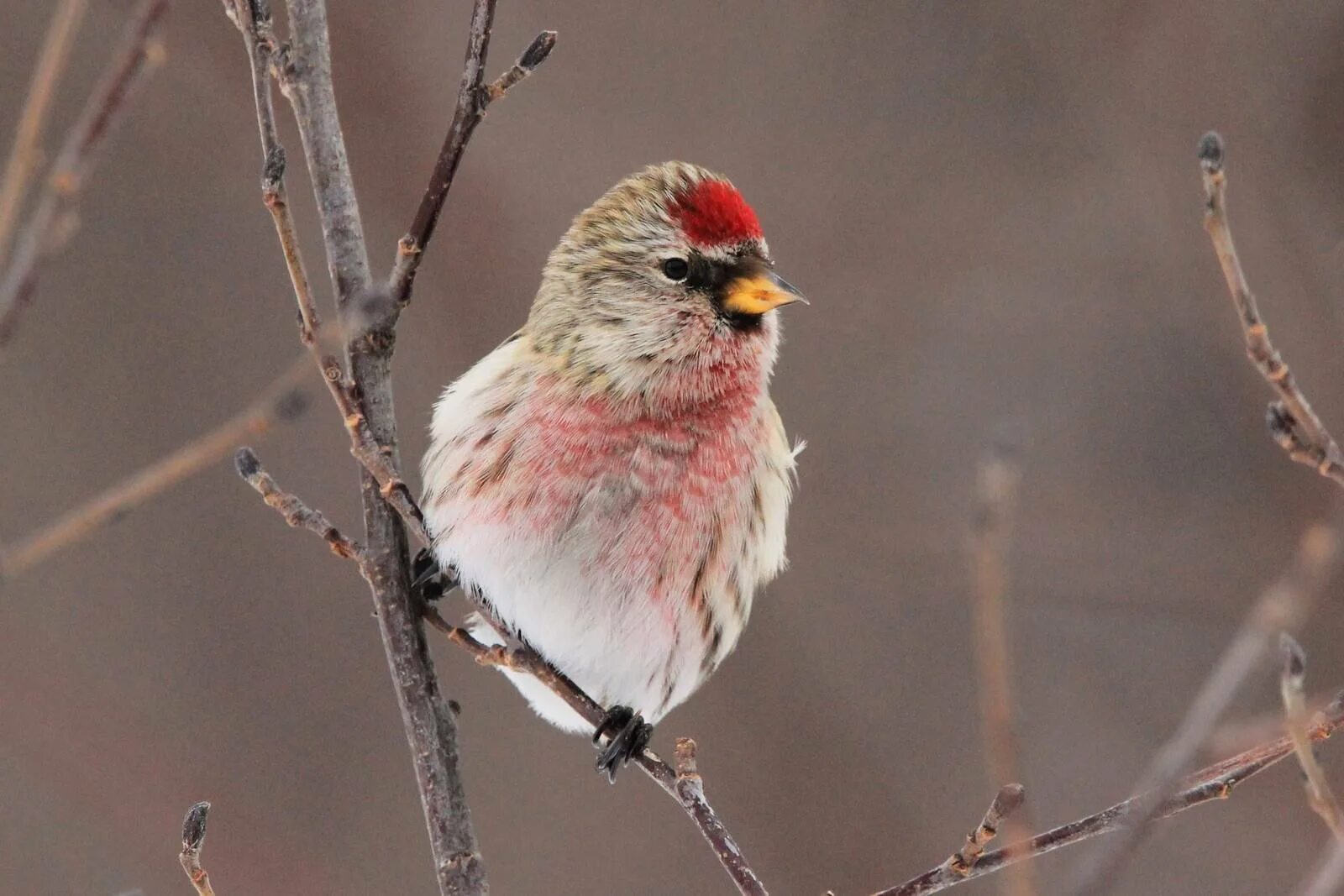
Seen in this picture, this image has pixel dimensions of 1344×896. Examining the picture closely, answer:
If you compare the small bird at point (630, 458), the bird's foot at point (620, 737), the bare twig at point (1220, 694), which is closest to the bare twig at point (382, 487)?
the small bird at point (630, 458)

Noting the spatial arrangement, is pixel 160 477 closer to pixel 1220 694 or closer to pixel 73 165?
pixel 73 165

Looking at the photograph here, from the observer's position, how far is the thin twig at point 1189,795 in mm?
1844

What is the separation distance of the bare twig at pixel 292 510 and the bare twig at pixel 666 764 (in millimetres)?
183

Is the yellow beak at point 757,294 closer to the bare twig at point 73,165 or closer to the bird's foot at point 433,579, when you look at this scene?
the bird's foot at point 433,579

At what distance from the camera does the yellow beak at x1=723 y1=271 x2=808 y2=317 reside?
3008 millimetres

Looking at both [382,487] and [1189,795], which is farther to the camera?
[382,487]

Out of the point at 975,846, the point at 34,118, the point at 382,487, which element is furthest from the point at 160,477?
Answer: the point at 975,846

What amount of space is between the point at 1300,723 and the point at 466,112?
4.93ft

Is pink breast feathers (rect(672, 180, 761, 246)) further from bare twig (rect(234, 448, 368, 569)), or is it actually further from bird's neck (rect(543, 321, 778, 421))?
bare twig (rect(234, 448, 368, 569))

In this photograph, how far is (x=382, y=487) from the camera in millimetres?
2457

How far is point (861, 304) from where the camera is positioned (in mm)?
5762

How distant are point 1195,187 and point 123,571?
3894 mm

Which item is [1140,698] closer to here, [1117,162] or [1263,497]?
[1263,497]

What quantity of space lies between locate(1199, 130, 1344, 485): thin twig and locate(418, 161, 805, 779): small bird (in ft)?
3.91
